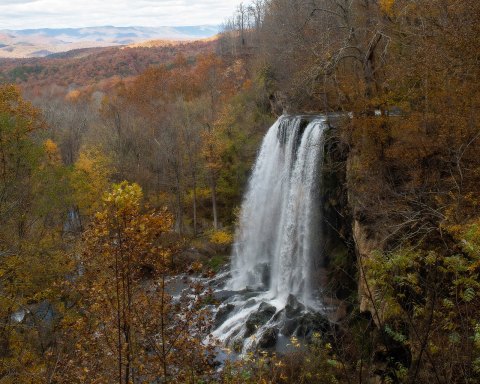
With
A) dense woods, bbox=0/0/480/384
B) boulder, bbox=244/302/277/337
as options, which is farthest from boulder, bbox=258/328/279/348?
dense woods, bbox=0/0/480/384

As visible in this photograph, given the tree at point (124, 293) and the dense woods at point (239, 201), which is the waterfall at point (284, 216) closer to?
the dense woods at point (239, 201)

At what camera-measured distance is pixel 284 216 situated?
753 inches

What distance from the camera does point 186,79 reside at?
40.3 m

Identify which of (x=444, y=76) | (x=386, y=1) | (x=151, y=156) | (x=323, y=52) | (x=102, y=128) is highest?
(x=386, y=1)

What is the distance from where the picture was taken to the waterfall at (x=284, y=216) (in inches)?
698

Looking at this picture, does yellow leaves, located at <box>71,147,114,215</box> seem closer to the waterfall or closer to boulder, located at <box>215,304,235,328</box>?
the waterfall

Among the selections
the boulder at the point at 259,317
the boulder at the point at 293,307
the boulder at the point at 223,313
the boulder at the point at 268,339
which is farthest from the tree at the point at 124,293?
the boulder at the point at 223,313

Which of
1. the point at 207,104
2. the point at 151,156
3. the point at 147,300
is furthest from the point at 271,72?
the point at 147,300

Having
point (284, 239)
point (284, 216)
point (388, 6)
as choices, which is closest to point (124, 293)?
point (388, 6)

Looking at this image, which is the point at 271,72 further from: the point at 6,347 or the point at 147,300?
the point at 147,300

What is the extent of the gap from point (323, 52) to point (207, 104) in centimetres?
A: 1958

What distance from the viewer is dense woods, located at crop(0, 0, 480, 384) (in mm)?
6027

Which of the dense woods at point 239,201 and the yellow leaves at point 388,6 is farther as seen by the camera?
the yellow leaves at point 388,6

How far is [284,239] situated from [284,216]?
42.1 inches
